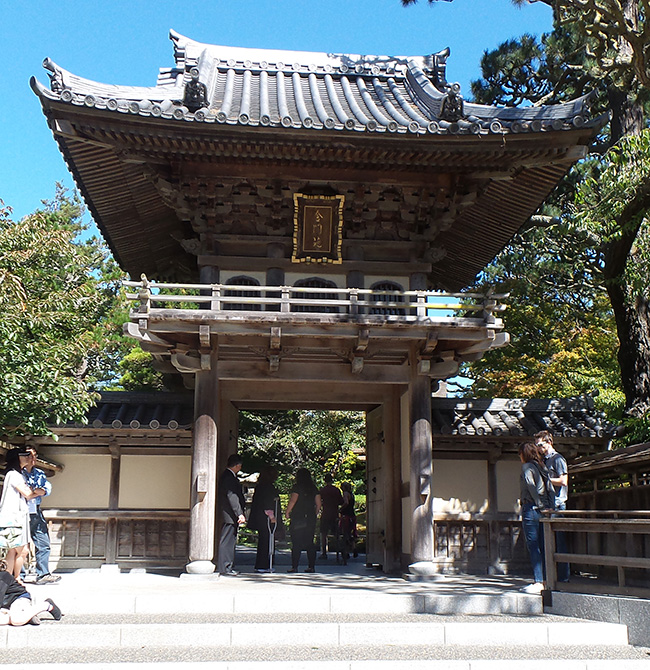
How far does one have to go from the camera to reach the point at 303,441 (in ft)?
80.8

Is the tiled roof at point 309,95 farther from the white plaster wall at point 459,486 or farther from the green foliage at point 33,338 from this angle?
the white plaster wall at point 459,486

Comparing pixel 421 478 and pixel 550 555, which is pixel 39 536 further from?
pixel 550 555

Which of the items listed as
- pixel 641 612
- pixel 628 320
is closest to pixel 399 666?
pixel 641 612

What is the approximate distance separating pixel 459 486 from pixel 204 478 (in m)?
4.90

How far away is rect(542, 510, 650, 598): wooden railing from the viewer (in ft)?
24.5

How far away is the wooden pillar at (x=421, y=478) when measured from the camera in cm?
1105

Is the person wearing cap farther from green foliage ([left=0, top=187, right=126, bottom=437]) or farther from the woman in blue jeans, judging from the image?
the woman in blue jeans

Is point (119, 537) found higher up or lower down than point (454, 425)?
lower down

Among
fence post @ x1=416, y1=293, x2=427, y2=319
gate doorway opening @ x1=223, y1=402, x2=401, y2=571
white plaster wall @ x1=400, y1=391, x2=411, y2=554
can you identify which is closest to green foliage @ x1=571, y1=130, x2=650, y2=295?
fence post @ x1=416, y1=293, x2=427, y2=319

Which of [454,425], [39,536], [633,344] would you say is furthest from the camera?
[633,344]

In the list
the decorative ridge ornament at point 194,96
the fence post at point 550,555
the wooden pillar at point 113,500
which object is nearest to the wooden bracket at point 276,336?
the decorative ridge ornament at point 194,96

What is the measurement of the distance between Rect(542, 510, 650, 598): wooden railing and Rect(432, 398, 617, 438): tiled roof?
3.43 meters

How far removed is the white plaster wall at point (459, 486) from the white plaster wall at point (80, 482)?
5996 millimetres

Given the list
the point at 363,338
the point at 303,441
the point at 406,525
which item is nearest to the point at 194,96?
the point at 363,338
